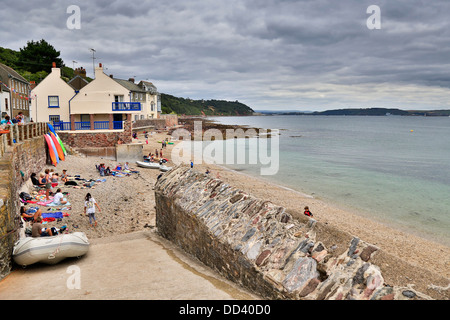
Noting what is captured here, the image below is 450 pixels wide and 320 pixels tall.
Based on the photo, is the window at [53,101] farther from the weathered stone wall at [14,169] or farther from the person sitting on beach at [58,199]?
the person sitting on beach at [58,199]

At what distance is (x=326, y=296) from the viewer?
3885 mm

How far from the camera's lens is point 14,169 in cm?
1270

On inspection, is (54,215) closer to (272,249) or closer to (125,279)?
(125,279)

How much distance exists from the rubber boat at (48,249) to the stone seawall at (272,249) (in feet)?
7.98

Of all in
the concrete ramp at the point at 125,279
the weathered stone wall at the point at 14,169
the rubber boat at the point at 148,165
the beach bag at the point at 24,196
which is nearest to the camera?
the concrete ramp at the point at 125,279

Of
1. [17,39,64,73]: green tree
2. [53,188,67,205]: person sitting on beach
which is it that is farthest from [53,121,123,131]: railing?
[17,39,64,73]: green tree

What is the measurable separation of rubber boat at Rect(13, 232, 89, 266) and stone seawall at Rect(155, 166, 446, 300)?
243 centimetres

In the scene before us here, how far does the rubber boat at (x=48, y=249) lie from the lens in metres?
6.76

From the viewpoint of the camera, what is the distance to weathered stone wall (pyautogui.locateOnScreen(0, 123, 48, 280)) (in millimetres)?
6414

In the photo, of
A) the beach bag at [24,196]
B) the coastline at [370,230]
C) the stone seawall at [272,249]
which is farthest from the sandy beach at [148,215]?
the beach bag at [24,196]
